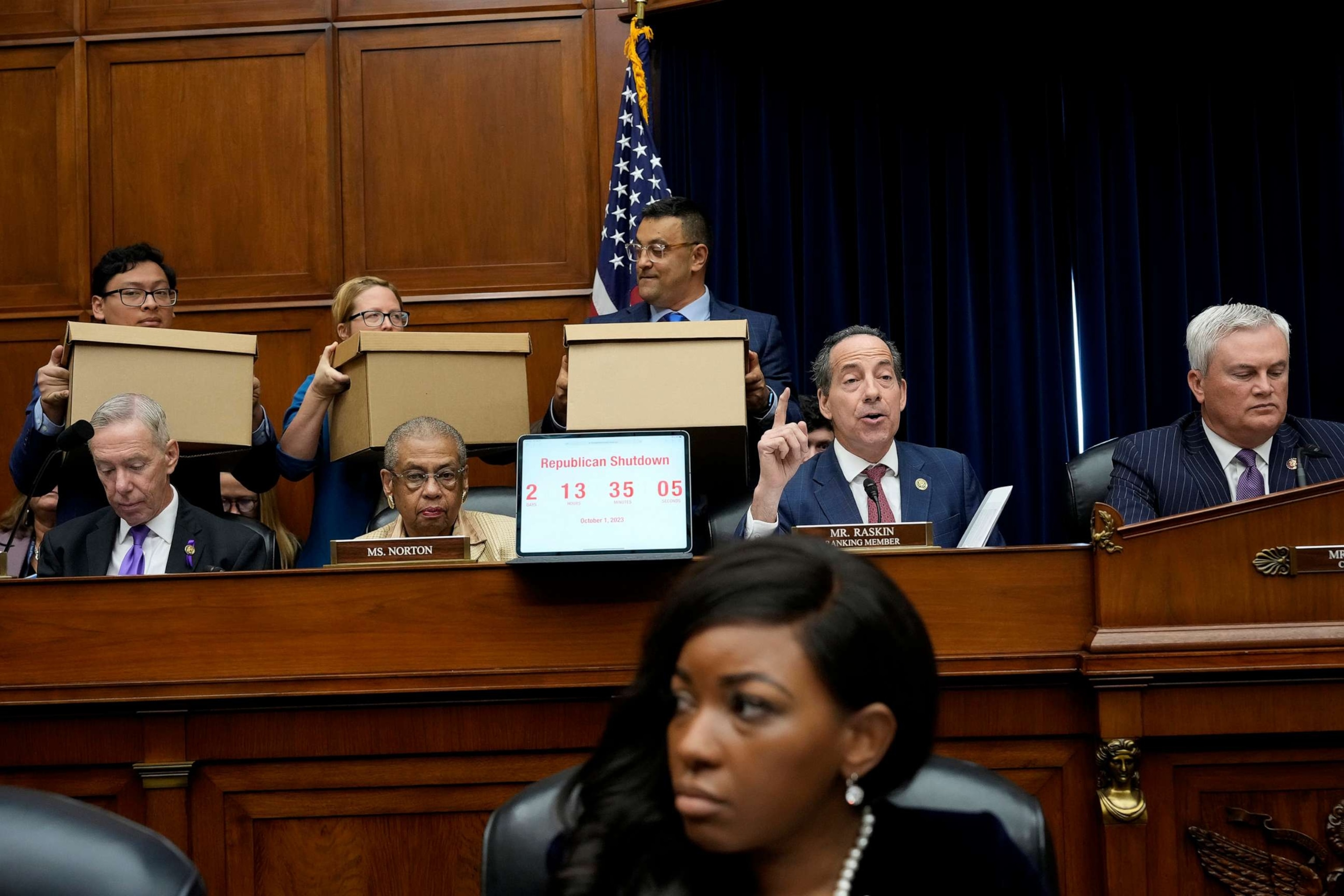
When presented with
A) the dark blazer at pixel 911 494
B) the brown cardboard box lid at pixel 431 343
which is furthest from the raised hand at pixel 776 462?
the brown cardboard box lid at pixel 431 343

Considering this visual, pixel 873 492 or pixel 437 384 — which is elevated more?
pixel 437 384

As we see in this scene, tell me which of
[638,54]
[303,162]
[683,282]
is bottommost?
[683,282]

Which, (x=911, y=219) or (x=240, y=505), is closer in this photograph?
(x=240, y=505)

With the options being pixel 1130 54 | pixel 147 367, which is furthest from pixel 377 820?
pixel 1130 54

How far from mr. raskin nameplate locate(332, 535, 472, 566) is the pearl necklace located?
1.39 meters

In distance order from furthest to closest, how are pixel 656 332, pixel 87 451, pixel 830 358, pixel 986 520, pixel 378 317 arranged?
pixel 378 317
pixel 87 451
pixel 830 358
pixel 656 332
pixel 986 520

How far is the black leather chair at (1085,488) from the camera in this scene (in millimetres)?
3541

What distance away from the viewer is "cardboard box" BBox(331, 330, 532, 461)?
3.49m

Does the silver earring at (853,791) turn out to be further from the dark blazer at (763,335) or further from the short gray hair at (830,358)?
the dark blazer at (763,335)

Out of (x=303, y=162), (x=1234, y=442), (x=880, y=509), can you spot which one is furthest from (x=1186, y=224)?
(x=303, y=162)

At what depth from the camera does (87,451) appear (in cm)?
373

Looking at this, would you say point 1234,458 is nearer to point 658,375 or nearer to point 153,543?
point 658,375

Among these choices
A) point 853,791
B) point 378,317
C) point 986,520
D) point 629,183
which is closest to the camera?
point 853,791

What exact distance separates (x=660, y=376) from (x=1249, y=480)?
1372 mm
